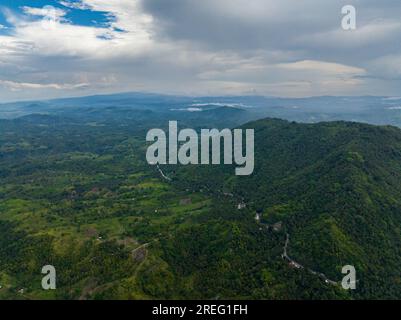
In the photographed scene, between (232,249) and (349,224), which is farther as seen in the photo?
(349,224)

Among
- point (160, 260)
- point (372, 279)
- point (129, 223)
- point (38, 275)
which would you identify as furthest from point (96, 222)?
point (372, 279)

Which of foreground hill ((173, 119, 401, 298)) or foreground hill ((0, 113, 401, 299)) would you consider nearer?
foreground hill ((0, 113, 401, 299))

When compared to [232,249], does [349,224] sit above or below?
above

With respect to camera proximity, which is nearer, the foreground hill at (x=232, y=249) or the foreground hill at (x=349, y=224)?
the foreground hill at (x=232, y=249)

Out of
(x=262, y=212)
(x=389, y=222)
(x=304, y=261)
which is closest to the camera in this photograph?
(x=304, y=261)

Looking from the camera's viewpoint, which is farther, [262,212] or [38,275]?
[262,212]
